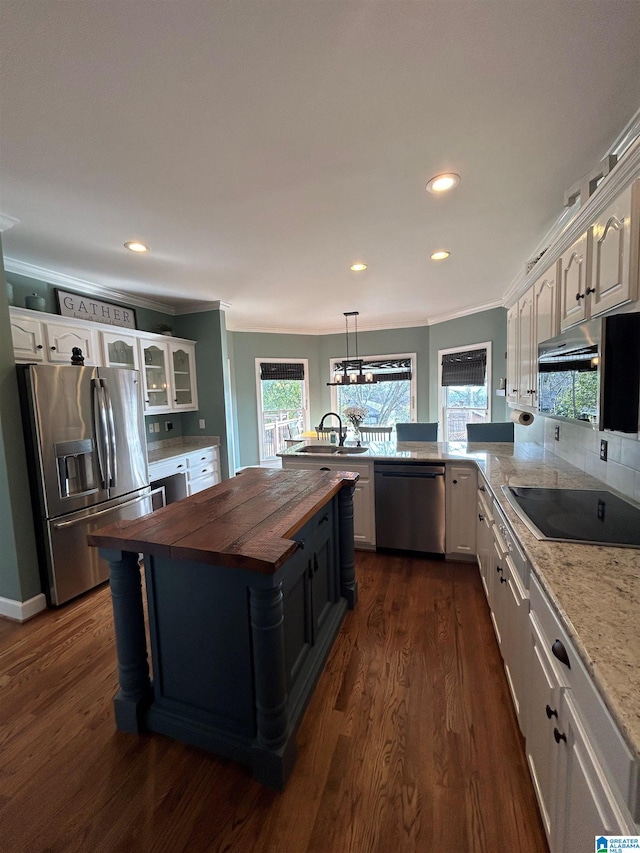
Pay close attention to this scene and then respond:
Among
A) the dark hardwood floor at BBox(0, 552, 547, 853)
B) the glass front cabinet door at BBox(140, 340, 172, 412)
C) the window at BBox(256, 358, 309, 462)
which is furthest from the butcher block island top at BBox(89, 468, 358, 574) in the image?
the window at BBox(256, 358, 309, 462)

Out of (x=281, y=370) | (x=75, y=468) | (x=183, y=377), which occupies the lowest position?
(x=75, y=468)

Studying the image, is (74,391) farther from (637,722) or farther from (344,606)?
(637,722)

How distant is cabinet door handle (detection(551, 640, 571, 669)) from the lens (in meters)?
0.93

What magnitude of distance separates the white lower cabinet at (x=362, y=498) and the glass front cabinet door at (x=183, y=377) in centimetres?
195

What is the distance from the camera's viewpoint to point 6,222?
219cm

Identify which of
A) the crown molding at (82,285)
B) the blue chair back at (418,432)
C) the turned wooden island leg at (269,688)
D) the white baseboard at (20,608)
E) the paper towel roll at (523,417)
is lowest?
the white baseboard at (20,608)

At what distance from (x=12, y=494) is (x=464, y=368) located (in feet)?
17.8

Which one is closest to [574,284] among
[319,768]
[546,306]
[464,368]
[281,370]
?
[546,306]

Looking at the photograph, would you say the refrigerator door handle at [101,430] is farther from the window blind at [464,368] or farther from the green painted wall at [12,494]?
the window blind at [464,368]

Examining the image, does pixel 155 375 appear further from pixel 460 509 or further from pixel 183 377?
pixel 460 509

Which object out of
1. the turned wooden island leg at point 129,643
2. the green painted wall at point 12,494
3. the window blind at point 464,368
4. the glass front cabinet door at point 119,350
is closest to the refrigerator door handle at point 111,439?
the green painted wall at point 12,494

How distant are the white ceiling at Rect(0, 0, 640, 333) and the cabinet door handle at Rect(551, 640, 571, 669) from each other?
6.03 feet

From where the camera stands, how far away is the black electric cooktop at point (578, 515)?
1.33m

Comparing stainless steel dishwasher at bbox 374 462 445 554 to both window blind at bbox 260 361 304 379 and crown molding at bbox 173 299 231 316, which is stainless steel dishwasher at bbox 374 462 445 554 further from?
window blind at bbox 260 361 304 379
